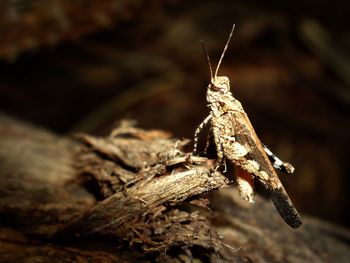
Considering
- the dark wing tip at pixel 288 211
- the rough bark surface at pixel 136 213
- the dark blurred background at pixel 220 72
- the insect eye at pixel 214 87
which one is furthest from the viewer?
the dark blurred background at pixel 220 72

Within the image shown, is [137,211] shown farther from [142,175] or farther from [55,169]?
[55,169]

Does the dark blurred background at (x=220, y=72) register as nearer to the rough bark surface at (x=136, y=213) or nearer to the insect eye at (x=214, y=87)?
the rough bark surface at (x=136, y=213)

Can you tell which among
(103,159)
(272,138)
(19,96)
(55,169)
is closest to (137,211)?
(103,159)

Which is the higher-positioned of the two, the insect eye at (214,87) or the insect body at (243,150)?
the insect eye at (214,87)

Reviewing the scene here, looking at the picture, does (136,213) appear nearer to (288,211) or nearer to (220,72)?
(288,211)

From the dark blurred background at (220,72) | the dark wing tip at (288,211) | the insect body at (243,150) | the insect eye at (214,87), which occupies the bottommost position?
the dark wing tip at (288,211)

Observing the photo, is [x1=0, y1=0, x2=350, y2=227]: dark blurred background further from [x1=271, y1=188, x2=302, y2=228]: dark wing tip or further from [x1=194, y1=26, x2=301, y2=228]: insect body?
[x1=271, y1=188, x2=302, y2=228]: dark wing tip

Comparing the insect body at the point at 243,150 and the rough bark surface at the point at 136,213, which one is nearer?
the rough bark surface at the point at 136,213

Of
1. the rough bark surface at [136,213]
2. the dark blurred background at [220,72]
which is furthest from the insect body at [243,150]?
the dark blurred background at [220,72]
